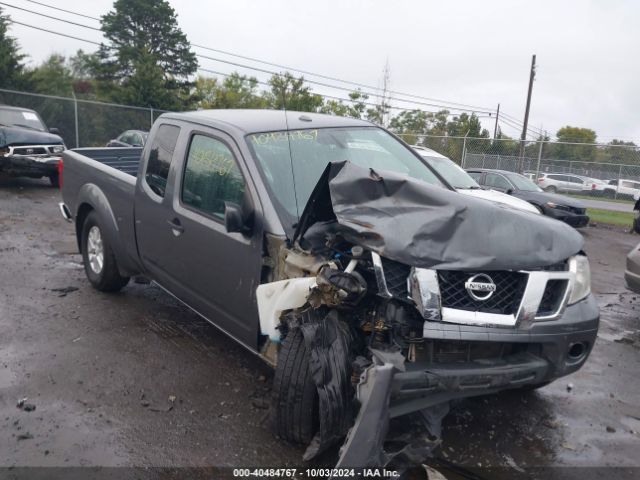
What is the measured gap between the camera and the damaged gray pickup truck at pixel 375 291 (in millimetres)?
2729

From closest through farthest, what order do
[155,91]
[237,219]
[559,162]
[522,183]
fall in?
[237,219] → [522,183] → [559,162] → [155,91]

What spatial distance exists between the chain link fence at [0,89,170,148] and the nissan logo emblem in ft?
67.4

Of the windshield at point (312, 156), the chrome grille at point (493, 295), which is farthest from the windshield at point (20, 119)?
the chrome grille at point (493, 295)

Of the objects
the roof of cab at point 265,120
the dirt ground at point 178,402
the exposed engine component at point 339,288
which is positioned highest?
the roof of cab at point 265,120

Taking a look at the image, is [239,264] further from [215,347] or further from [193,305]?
[215,347]

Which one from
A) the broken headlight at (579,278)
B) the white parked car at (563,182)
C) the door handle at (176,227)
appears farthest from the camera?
the white parked car at (563,182)

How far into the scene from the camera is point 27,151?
12.6m

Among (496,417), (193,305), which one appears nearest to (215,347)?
(193,305)

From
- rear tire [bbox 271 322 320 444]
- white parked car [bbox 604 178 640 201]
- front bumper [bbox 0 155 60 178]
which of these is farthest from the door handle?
white parked car [bbox 604 178 640 201]

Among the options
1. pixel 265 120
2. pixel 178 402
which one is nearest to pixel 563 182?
pixel 265 120

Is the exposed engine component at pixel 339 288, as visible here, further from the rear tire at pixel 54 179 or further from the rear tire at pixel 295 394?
the rear tire at pixel 54 179

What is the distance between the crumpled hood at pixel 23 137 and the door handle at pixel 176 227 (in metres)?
10.3

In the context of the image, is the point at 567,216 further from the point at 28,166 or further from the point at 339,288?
the point at 28,166

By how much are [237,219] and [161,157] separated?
1.57 metres
